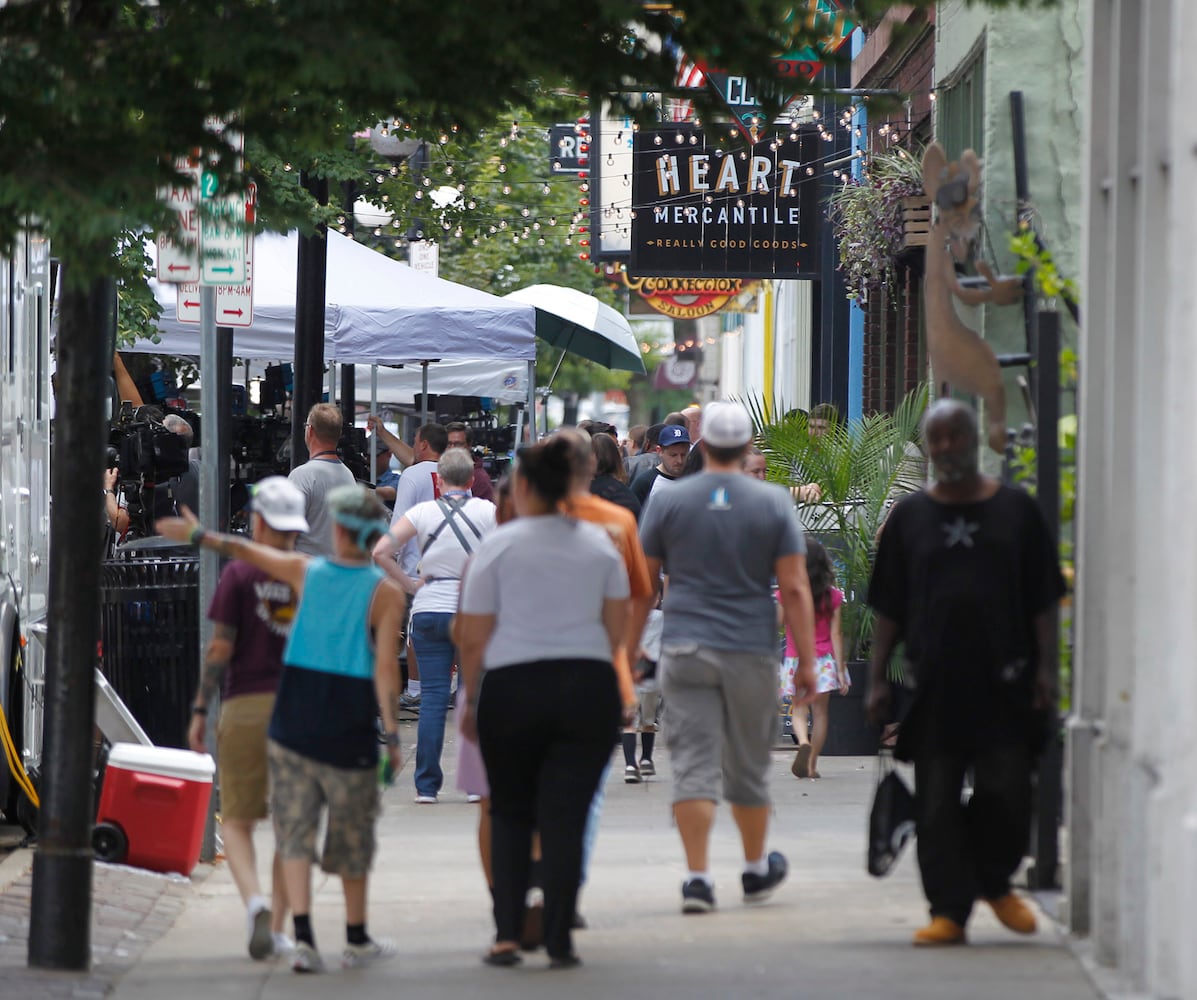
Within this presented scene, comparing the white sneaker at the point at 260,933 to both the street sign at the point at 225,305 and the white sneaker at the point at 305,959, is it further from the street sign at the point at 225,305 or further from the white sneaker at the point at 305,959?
the street sign at the point at 225,305

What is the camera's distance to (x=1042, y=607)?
670cm

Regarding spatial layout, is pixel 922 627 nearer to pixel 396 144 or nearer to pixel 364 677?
pixel 364 677

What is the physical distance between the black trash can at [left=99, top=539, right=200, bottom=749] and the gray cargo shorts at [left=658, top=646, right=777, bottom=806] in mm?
3233

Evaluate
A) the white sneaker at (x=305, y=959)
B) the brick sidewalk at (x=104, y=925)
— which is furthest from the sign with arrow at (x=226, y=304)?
the white sneaker at (x=305, y=959)

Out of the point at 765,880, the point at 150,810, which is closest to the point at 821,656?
the point at 765,880

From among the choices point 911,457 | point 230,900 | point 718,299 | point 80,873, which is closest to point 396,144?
point 911,457

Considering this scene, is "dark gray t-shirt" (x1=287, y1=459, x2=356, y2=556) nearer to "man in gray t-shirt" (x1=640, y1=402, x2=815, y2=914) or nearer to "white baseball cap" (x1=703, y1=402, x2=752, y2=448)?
"man in gray t-shirt" (x1=640, y1=402, x2=815, y2=914)

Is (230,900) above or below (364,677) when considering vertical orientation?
below

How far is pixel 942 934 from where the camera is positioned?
6.78 metres

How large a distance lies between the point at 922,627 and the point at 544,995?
1.73 metres

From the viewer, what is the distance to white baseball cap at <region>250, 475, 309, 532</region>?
6.85 meters

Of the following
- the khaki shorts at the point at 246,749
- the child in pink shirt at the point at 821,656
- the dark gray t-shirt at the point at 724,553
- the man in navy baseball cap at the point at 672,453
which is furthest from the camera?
the man in navy baseball cap at the point at 672,453

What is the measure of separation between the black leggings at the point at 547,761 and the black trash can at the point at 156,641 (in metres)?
3.76

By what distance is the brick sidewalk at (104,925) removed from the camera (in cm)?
659
